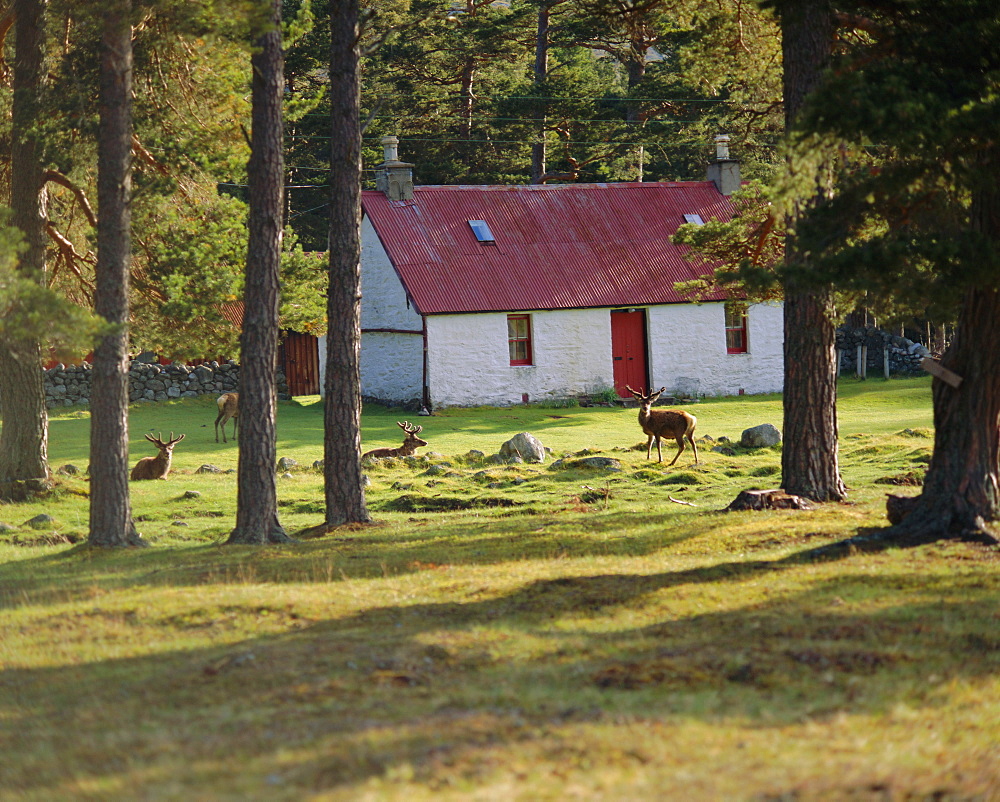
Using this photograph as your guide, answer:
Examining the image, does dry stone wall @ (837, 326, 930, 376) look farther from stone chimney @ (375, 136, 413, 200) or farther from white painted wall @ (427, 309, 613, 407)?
stone chimney @ (375, 136, 413, 200)

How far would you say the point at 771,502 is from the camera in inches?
583

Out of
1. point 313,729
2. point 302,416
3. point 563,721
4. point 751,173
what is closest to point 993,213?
point 563,721

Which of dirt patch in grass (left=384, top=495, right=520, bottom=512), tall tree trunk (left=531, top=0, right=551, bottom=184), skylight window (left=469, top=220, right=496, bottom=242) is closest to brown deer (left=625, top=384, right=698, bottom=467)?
dirt patch in grass (left=384, top=495, right=520, bottom=512)

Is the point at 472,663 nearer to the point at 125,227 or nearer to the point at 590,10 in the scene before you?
the point at 125,227

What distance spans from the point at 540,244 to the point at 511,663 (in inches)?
1166

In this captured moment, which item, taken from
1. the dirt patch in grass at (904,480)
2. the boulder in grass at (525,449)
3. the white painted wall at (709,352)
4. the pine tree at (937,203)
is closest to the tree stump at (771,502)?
the pine tree at (937,203)

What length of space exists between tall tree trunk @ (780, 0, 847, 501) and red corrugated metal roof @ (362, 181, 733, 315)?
1911 centimetres

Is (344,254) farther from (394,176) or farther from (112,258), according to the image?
(394,176)

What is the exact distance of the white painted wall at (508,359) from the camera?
33.2 metres

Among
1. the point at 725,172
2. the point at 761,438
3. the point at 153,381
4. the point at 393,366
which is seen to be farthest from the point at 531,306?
the point at 153,381

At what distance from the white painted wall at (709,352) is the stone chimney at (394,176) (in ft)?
29.5

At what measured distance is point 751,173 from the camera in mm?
40125

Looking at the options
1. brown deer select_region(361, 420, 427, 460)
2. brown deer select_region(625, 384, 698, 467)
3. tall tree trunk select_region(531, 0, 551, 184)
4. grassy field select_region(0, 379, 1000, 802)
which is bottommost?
grassy field select_region(0, 379, 1000, 802)

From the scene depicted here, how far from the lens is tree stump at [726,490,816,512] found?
578 inches
